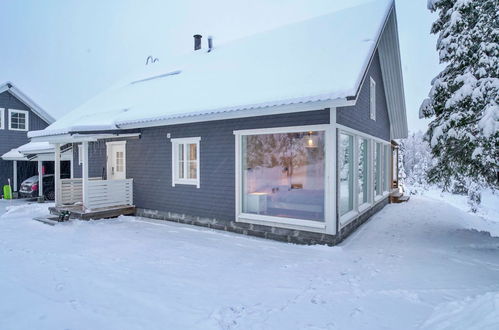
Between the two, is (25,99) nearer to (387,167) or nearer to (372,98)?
(372,98)

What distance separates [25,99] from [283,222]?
1761cm

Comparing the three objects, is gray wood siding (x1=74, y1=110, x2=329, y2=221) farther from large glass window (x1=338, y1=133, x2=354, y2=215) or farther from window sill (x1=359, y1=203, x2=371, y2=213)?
window sill (x1=359, y1=203, x2=371, y2=213)

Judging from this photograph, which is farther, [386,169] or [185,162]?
[386,169]

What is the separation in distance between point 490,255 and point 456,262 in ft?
3.22

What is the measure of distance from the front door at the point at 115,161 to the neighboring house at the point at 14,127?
887 cm

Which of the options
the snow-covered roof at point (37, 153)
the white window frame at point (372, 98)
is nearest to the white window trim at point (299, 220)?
the white window frame at point (372, 98)

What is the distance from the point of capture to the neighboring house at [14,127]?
16891 millimetres

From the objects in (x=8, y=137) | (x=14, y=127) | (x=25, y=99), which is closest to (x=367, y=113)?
(x=25, y=99)

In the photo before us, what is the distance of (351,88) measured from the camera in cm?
565

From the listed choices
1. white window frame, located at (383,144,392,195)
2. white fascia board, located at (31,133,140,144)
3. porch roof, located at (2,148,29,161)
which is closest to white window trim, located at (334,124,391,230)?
white window frame, located at (383,144,392,195)

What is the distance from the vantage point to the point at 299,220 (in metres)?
6.79

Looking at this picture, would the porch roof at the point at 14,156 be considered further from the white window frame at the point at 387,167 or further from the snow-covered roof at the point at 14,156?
the white window frame at the point at 387,167

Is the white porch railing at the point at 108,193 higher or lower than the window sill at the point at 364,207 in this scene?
higher

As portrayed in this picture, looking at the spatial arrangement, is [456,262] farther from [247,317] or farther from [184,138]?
[184,138]
